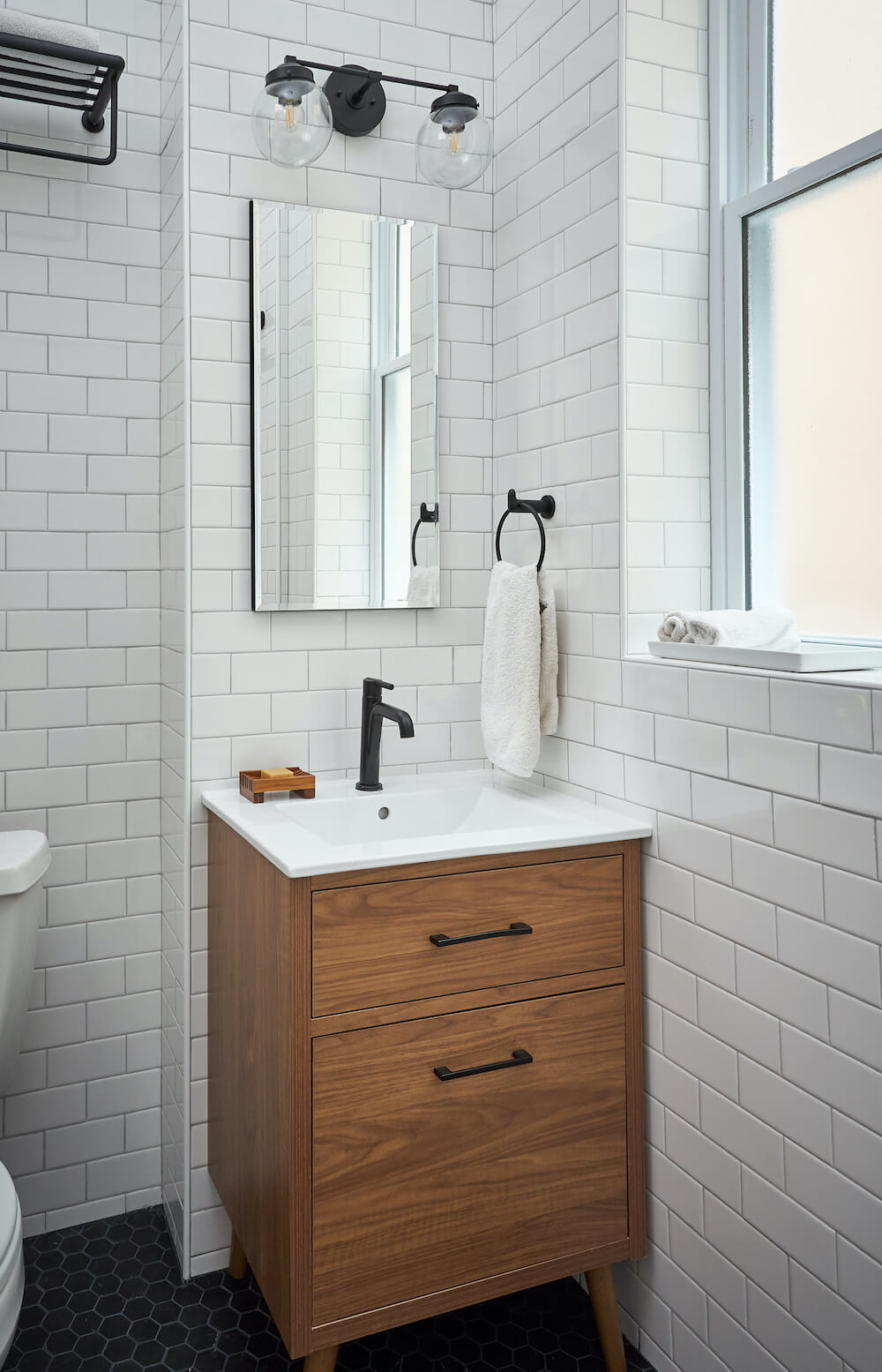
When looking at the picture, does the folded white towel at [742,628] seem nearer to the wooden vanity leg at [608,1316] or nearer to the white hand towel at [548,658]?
the white hand towel at [548,658]

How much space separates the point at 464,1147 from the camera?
1490 millimetres

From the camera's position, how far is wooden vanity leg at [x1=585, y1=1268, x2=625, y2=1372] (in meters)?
1.62

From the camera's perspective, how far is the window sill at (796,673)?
1.21m

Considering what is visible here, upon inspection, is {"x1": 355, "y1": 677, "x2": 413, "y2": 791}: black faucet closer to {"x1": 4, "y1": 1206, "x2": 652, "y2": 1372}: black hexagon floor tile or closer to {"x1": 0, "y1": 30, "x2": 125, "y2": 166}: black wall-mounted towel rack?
{"x1": 4, "y1": 1206, "x2": 652, "y2": 1372}: black hexagon floor tile

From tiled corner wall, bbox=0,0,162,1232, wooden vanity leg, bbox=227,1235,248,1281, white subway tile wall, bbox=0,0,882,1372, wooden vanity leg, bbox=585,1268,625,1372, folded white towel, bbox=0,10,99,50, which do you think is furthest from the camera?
tiled corner wall, bbox=0,0,162,1232

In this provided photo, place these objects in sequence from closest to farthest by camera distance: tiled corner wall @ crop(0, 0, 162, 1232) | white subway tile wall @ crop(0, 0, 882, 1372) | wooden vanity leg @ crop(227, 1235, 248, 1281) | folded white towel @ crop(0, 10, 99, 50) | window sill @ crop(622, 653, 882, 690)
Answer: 1. window sill @ crop(622, 653, 882, 690)
2. white subway tile wall @ crop(0, 0, 882, 1372)
3. folded white towel @ crop(0, 10, 99, 50)
4. wooden vanity leg @ crop(227, 1235, 248, 1281)
5. tiled corner wall @ crop(0, 0, 162, 1232)

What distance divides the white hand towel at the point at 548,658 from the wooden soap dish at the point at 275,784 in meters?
0.45

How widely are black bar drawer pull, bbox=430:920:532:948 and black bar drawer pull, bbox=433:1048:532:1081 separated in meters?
0.18

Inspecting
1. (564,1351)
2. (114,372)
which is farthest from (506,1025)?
(114,372)

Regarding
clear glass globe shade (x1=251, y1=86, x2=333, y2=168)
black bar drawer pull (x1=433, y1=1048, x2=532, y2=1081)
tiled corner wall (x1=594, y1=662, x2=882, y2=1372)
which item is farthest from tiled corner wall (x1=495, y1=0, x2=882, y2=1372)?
clear glass globe shade (x1=251, y1=86, x2=333, y2=168)

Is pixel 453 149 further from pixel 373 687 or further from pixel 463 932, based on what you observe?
pixel 463 932

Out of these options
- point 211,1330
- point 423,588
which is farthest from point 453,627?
point 211,1330

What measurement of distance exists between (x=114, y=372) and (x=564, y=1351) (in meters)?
2.02

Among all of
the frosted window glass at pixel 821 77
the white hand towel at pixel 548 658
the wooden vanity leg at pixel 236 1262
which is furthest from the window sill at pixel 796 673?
the wooden vanity leg at pixel 236 1262
